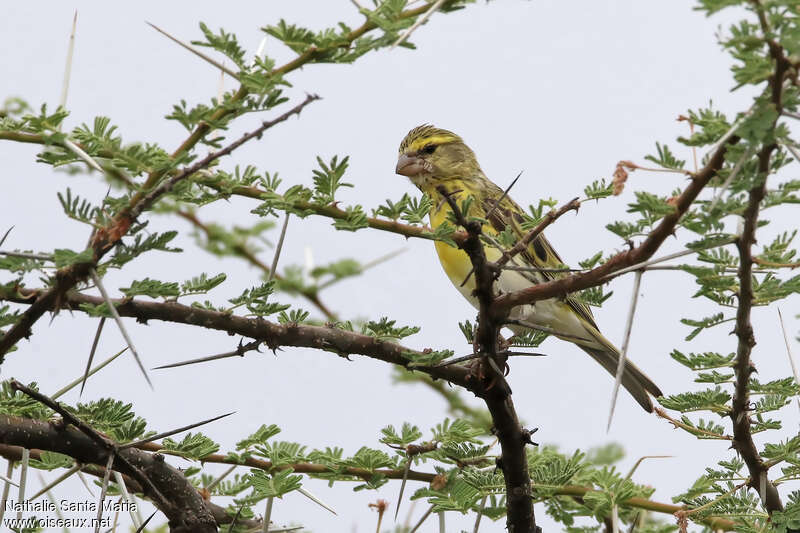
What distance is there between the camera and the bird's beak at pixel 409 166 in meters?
5.70

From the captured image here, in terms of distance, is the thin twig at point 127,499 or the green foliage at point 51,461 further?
the green foliage at point 51,461

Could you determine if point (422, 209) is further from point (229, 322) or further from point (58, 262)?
point (58, 262)

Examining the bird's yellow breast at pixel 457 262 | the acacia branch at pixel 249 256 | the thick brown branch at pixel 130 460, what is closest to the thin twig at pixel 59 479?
the thick brown branch at pixel 130 460

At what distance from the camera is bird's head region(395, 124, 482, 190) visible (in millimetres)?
5758

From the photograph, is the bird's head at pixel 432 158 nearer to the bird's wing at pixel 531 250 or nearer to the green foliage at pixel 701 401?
the bird's wing at pixel 531 250

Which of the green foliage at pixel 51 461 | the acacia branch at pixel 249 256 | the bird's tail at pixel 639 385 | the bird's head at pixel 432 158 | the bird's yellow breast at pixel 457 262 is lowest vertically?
the green foliage at pixel 51 461

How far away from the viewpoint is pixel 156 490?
2832 mm

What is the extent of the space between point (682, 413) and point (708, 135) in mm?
1318

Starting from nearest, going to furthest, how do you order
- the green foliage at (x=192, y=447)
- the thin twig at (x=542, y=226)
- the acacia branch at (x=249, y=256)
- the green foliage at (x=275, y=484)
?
1. the thin twig at (x=542, y=226)
2. the green foliage at (x=275, y=484)
3. the green foliage at (x=192, y=447)
4. the acacia branch at (x=249, y=256)

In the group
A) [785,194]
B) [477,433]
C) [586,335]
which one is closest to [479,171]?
[586,335]

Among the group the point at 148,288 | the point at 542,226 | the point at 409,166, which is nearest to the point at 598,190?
the point at 542,226

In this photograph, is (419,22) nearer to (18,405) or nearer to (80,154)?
(80,154)

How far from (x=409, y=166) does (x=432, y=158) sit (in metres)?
0.33

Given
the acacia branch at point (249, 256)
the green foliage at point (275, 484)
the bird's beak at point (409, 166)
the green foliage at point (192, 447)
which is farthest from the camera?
the bird's beak at point (409, 166)
